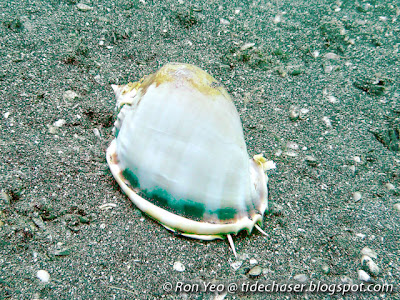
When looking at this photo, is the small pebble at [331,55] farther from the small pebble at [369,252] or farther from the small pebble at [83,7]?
the small pebble at [83,7]

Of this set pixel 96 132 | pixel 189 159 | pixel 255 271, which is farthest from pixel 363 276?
pixel 96 132

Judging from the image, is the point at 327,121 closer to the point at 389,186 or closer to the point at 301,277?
the point at 389,186

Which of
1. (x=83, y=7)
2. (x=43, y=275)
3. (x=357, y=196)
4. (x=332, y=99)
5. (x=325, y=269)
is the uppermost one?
(x=83, y=7)

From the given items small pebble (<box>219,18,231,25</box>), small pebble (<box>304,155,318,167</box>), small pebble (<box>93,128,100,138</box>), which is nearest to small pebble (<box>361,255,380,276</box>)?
small pebble (<box>304,155,318,167</box>)

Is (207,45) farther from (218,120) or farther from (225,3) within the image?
(218,120)

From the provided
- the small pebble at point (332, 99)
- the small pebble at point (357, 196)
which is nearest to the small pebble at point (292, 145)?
the small pebble at point (357, 196)

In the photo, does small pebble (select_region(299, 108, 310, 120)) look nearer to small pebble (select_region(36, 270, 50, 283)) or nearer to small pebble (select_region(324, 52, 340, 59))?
small pebble (select_region(324, 52, 340, 59))
